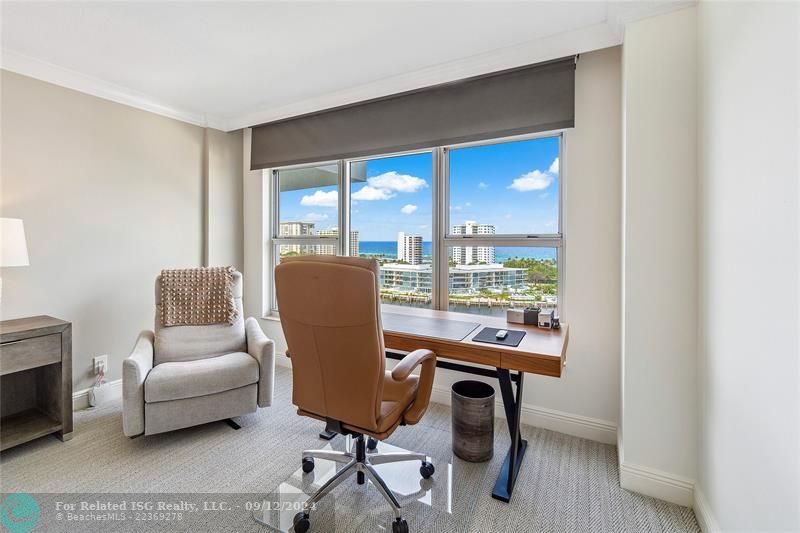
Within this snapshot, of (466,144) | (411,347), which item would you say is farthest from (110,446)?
(466,144)

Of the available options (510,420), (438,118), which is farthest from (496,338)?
(438,118)

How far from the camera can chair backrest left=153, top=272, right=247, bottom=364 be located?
2.50 meters

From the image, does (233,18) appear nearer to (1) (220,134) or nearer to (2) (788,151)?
(1) (220,134)

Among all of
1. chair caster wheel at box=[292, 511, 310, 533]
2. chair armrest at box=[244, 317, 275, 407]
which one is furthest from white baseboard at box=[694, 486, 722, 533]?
chair armrest at box=[244, 317, 275, 407]

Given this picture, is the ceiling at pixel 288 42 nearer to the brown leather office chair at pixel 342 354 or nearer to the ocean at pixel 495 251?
the ocean at pixel 495 251

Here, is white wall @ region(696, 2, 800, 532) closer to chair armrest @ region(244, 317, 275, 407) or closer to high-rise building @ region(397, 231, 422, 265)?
high-rise building @ region(397, 231, 422, 265)

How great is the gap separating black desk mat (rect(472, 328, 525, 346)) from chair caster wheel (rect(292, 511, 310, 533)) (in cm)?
112

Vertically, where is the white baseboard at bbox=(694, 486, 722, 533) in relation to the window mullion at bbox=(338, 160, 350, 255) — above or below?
below

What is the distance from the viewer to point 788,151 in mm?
964

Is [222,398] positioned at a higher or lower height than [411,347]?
lower

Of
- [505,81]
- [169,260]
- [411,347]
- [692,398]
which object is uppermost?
[505,81]

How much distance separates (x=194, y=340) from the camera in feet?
8.55

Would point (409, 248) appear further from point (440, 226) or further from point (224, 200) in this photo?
point (224, 200)

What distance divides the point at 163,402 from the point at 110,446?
0.44m
